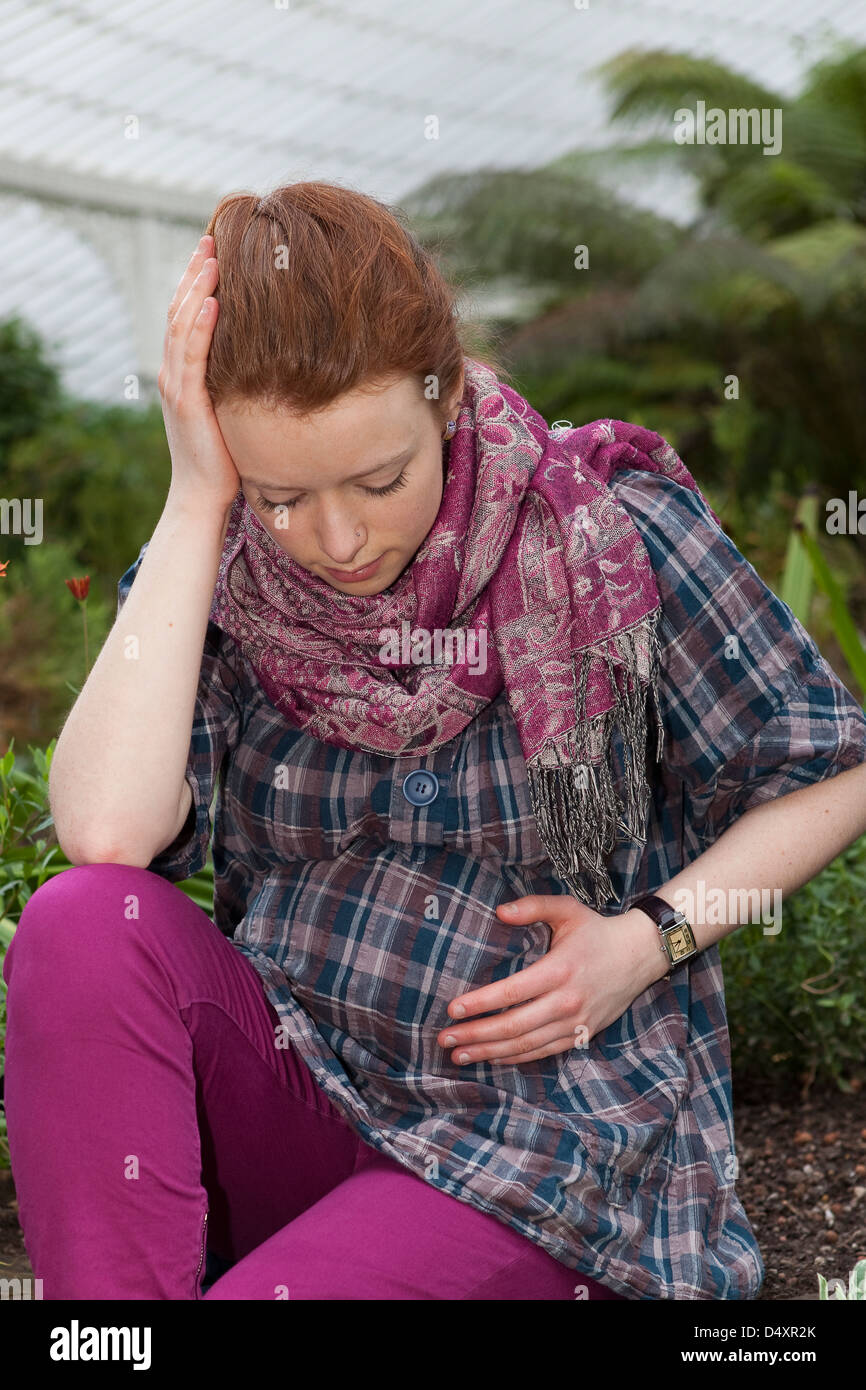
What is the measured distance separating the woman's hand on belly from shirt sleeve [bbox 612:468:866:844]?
23cm

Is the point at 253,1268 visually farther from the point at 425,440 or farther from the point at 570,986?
the point at 425,440

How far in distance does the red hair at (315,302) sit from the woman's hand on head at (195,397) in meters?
0.01

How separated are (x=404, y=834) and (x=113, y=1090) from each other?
45 cm

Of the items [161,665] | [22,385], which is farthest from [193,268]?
[22,385]

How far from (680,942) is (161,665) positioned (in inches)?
26.9

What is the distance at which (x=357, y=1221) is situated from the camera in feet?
4.79

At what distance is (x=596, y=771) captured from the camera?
1.58 m

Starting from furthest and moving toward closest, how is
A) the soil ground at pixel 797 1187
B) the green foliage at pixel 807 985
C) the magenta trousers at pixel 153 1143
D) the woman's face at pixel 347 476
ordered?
the green foliage at pixel 807 985 < the soil ground at pixel 797 1187 < the woman's face at pixel 347 476 < the magenta trousers at pixel 153 1143

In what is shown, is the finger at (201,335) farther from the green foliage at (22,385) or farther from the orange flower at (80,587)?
the green foliage at (22,385)

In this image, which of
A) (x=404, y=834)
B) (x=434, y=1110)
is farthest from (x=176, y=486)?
(x=434, y=1110)

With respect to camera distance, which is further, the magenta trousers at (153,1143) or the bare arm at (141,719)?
the bare arm at (141,719)

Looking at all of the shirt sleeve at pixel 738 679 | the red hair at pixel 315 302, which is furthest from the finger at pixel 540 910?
the red hair at pixel 315 302

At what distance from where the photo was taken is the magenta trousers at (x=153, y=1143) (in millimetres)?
1373

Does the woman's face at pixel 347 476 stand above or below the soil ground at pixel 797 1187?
above
